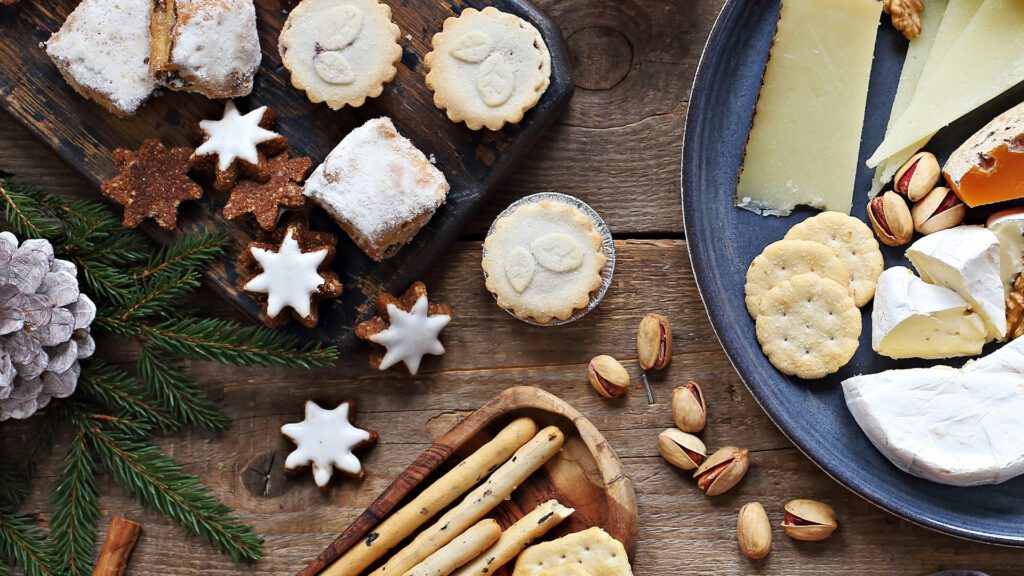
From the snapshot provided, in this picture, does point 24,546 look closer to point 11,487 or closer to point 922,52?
point 11,487

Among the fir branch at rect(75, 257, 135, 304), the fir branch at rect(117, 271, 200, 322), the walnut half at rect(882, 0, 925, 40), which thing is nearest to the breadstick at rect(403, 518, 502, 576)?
the fir branch at rect(117, 271, 200, 322)

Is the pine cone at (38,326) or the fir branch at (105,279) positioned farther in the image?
the fir branch at (105,279)

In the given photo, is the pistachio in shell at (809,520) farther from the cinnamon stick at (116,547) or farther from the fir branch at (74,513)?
the fir branch at (74,513)

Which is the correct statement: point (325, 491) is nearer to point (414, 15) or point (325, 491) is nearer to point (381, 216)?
point (381, 216)

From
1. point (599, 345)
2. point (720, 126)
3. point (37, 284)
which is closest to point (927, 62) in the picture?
point (720, 126)

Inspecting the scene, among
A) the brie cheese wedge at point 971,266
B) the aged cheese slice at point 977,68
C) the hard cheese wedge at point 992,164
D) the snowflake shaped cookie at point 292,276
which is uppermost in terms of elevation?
the aged cheese slice at point 977,68

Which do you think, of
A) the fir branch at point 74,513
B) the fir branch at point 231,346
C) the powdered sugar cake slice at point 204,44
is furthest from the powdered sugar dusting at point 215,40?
the fir branch at point 74,513

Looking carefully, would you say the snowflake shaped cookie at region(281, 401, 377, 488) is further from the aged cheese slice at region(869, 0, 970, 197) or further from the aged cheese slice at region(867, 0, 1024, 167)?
the aged cheese slice at region(867, 0, 1024, 167)
